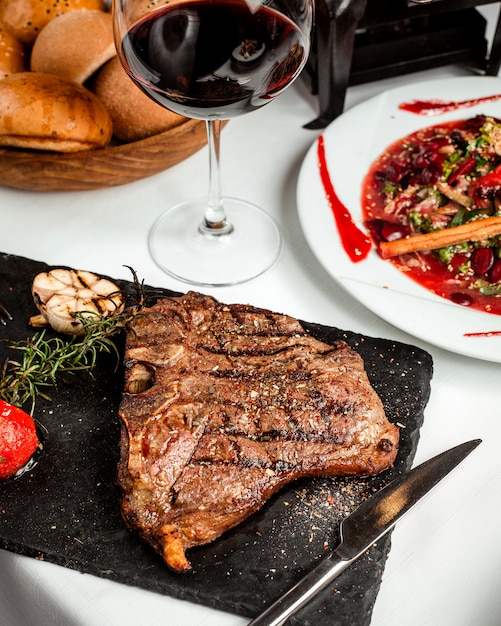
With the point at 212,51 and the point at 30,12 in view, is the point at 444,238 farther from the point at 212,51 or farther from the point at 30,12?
the point at 30,12

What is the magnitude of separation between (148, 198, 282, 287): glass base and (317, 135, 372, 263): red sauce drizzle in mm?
165

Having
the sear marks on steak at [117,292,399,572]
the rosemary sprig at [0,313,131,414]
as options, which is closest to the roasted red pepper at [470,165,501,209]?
the sear marks on steak at [117,292,399,572]

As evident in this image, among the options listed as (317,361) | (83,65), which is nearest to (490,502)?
(317,361)

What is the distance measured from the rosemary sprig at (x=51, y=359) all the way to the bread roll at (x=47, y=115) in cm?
51

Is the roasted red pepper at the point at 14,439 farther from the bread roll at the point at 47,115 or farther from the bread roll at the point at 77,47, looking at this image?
the bread roll at the point at 77,47

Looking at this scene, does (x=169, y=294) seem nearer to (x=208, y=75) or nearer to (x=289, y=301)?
(x=289, y=301)

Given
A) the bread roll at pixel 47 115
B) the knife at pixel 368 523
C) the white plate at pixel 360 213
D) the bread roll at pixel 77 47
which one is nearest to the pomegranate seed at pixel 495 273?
the white plate at pixel 360 213

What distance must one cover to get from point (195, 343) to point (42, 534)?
45 centimetres

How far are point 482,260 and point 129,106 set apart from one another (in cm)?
99

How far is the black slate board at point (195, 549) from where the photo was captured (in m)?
1.23

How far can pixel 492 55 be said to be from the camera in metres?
2.40

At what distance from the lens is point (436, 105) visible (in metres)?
2.25

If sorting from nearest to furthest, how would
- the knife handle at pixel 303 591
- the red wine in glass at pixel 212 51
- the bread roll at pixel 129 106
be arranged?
the knife handle at pixel 303 591, the red wine in glass at pixel 212 51, the bread roll at pixel 129 106

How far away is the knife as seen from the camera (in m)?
1.17
